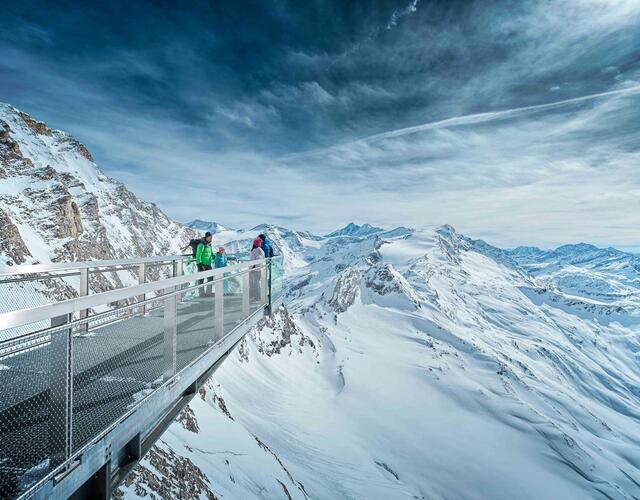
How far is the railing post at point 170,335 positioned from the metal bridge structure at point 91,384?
1cm

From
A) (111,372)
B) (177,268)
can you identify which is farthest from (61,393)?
(177,268)

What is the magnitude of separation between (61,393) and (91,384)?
50.9 inches

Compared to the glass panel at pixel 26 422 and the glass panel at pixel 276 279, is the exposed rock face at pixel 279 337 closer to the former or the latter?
the glass panel at pixel 276 279

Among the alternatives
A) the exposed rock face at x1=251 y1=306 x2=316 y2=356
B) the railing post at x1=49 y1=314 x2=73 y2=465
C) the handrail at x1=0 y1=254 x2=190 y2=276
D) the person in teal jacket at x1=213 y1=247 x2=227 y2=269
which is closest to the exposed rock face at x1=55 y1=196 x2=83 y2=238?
the person in teal jacket at x1=213 y1=247 x2=227 y2=269

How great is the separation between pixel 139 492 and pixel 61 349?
1838 cm

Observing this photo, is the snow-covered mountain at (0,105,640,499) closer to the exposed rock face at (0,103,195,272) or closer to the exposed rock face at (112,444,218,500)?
the exposed rock face at (112,444,218,500)

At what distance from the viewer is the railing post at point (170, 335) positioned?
5393mm

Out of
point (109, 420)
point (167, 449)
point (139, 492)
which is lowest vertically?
point (167, 449)

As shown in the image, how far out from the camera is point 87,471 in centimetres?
384

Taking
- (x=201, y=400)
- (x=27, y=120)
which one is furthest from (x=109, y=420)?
(x=27, y=120)

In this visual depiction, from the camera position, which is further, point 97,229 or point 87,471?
point 97,229

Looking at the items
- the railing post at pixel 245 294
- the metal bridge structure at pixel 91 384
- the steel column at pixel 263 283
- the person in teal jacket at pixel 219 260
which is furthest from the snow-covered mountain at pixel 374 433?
the metal bridge structure at pixel 91 384

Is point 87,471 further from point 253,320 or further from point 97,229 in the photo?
point 97,229

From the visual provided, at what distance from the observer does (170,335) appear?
5461 mm
